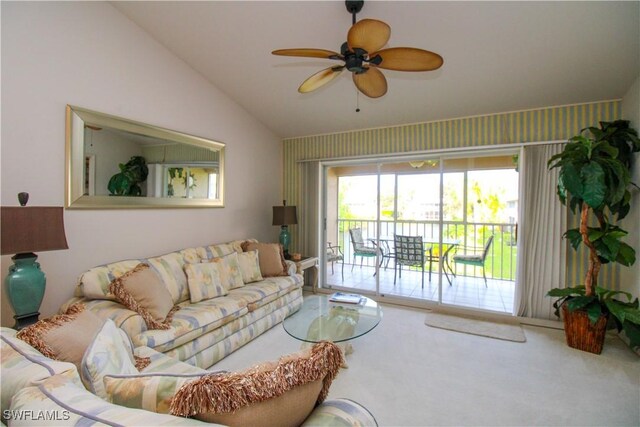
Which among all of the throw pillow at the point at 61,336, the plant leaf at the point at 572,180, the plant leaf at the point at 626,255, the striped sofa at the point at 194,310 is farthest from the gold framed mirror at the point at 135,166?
the plant leaf at the point at 626,255

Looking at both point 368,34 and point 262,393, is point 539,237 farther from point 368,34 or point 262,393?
point 262,393

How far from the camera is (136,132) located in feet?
9.24

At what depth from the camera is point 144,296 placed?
223cm

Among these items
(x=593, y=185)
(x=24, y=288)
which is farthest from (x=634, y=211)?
(x=24, y=288)

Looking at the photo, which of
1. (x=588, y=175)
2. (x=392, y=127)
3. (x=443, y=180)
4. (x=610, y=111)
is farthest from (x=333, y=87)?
(x=610, y=111)

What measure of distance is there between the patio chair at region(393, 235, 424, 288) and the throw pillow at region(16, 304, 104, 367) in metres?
3.65

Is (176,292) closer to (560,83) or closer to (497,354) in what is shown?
(497,354)

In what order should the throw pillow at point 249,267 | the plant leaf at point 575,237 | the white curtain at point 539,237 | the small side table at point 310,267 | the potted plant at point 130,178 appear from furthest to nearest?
the small side table at point 310,267 → the throw pillow at point 249,267 → the white curtain at point 539,237 → the plant leaf at point 575,237 → the potted plant at point 130,178

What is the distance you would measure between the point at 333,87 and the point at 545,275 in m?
3.23

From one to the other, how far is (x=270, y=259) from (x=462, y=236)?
2759mm

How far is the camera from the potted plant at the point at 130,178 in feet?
8.88

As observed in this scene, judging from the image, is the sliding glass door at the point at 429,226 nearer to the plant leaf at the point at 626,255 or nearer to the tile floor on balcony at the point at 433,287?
the tile floor on balcony at the point at 433,287

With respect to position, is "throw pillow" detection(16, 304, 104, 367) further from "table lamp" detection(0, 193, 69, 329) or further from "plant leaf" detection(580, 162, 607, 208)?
"plant leaf" detection(580, 162, 607, 208)

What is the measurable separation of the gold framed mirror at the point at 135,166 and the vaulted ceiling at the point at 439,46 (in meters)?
0.96
